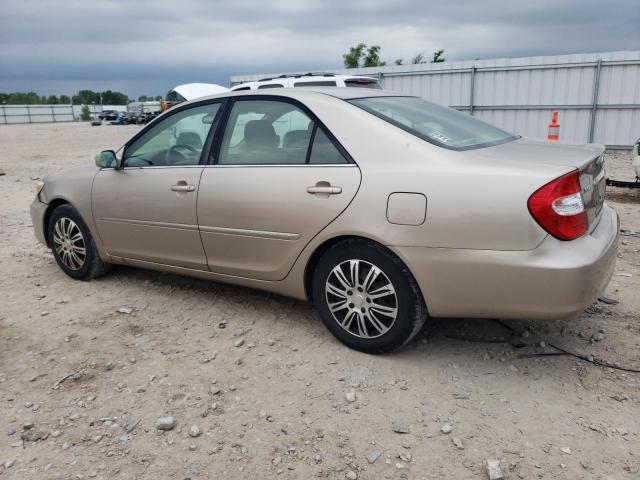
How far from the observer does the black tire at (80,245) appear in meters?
4.69

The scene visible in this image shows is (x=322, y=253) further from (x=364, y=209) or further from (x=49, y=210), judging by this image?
(x=49, y=210)

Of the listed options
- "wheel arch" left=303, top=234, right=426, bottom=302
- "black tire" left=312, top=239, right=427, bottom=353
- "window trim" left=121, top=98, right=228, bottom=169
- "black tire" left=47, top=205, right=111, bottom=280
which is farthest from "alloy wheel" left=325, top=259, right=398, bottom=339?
"black tire" left=47, top=205, right=111, bottom=280

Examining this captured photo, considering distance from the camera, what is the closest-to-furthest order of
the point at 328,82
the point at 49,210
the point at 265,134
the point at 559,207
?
the point at 559,207 → the point at 265,134 → the point at 49,210 → the point at 328,82

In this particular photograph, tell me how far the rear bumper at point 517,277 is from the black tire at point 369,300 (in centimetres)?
8

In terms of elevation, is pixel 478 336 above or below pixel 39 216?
below

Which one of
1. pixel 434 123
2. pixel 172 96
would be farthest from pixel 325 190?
pixel 172 96

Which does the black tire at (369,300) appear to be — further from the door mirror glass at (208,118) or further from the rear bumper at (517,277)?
the door mirror glass at (208,118)

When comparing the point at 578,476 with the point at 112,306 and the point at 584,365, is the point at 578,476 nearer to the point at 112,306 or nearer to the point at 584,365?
the point at 584,365

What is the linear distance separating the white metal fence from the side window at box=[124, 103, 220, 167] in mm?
12822

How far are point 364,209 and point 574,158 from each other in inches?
46.3

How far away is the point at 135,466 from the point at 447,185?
79.5 inches

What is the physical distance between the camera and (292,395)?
302 centimetres

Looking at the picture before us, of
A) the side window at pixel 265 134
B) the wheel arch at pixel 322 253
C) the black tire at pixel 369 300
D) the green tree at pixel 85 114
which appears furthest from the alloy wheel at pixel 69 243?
the green tree at pixel 85 114

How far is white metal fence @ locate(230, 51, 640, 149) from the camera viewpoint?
45.8 feet
